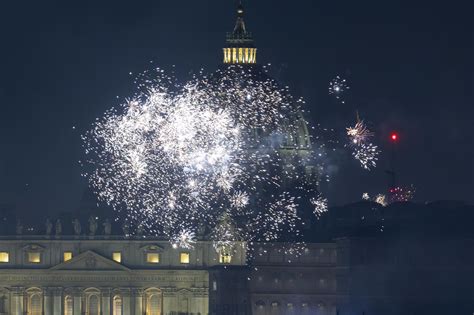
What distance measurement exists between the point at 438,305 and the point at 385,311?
3.08 m

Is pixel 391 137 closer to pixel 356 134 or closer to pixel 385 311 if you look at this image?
pixel 356 134

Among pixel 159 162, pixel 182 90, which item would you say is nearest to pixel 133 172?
pixel 159 162

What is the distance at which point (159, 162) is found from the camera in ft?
646

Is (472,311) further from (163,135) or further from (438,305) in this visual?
(163,135)

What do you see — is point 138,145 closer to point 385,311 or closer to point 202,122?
point 202,122

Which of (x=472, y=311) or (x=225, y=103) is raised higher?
(x=225, y=103)

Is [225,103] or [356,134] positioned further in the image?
[225,103]

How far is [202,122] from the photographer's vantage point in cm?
18862

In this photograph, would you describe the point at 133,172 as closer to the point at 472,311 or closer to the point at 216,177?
the point at 216,177

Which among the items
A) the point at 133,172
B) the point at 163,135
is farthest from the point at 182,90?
the point at 133,172

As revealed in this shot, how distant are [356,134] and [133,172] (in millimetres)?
20012

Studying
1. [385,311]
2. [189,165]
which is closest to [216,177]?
[189,165]

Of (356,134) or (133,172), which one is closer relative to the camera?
(356,134)

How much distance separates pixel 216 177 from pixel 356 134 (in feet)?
38.3
